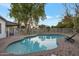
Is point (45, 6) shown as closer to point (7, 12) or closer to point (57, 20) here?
point (57, 20)

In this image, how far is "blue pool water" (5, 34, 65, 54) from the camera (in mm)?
4098

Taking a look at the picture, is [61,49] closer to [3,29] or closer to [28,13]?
[28,13]

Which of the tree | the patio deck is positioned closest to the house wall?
the patio deck

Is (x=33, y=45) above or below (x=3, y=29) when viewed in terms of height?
below

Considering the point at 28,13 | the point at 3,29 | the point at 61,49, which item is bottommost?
the point at 61,49

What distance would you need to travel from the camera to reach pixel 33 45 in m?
4.10

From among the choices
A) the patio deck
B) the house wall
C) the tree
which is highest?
the tree

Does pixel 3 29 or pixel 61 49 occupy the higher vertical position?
pixel 3 29

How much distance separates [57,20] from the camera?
4.12 m

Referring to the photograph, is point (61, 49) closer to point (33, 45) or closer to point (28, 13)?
point (33, 45)

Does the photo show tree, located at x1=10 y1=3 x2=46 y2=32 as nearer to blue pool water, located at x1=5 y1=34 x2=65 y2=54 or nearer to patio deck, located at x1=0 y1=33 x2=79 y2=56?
blue pool water, located at x1=5 y1=34 x2=65 y2=54

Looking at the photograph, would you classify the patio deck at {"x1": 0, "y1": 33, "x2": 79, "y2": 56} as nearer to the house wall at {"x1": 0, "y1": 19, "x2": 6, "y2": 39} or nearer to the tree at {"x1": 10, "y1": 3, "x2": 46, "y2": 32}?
the house wall at {"x1": 0, "y1": 19, "x2": 6, "y2": 39}

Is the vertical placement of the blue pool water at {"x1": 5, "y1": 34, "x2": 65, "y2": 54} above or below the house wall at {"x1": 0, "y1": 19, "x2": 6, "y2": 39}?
below

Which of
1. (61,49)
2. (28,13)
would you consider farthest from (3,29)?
(61,49)
